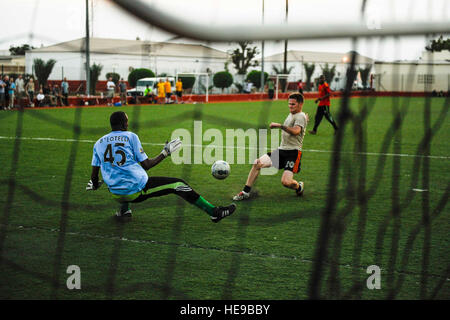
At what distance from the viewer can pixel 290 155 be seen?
737 cm

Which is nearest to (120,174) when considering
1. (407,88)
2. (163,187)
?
(163,187)

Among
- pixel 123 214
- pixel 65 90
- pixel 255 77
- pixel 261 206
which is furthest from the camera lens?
pixel 255 77

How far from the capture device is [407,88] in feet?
14.8

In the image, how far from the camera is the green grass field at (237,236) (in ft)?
13.7

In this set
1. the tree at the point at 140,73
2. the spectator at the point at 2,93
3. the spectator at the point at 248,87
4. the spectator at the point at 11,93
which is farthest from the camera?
the spectator at the point at 248,87

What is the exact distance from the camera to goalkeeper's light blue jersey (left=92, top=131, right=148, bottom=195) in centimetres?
556

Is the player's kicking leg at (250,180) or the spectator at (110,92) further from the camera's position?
the spectator at (110,92)

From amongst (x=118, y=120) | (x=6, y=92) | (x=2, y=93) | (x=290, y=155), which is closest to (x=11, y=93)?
(x=2, y=93)

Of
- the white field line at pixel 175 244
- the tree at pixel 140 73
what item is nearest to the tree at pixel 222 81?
the tree at pixel 140 73

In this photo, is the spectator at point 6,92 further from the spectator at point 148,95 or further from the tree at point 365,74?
the tree at point 365,74

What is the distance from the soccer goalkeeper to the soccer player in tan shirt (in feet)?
5.19

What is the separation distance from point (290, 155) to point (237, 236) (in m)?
2.15

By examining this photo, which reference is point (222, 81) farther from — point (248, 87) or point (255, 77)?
point (248, 87)

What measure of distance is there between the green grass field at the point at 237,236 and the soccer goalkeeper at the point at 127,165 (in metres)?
0.41
